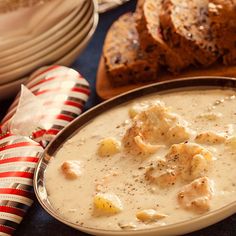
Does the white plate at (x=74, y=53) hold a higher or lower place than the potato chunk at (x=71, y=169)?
lower

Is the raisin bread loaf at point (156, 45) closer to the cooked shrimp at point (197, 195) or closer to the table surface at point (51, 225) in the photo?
the table surface at point (51, 225)

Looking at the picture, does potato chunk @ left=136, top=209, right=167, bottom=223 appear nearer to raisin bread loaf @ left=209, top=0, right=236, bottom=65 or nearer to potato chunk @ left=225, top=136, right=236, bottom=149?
potato chunk @ left=225, top=136, right=236, bottom=149

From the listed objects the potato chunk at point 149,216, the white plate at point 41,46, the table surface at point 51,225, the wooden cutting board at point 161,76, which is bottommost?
the wooden cutting board at point 161,76

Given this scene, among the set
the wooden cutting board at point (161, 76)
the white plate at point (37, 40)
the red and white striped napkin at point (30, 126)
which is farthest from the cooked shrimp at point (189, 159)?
the white plate at point (37, 40)

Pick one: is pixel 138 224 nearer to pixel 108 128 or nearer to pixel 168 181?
pixel 168 181

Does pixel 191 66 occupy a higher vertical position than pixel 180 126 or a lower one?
lower

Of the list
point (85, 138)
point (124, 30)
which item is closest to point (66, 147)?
point (85, 138)

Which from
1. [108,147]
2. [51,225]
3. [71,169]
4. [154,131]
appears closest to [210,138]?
[154,131]

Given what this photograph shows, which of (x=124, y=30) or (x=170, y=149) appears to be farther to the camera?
(x=124, y=30)
